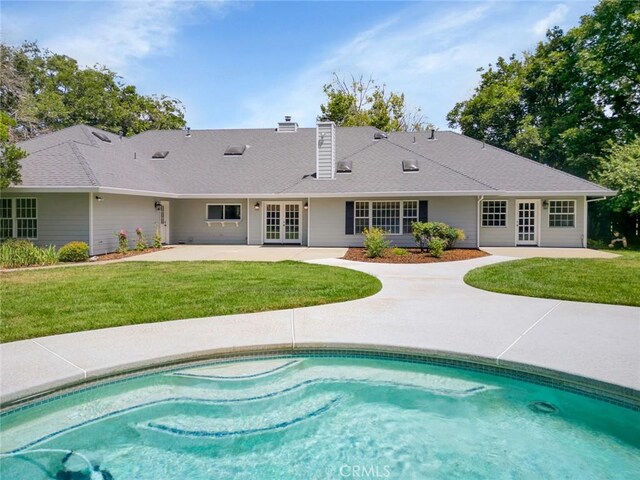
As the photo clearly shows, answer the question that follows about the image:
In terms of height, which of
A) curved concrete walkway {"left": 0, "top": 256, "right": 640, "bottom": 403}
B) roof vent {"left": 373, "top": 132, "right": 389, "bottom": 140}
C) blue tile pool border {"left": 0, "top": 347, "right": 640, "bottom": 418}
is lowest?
Answer: blue tile pool border {"left": 0, "top": 347, "right": 640, "bottom": 418}

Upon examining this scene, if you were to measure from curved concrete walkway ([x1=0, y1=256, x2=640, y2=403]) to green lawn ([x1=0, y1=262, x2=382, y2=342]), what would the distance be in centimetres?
48

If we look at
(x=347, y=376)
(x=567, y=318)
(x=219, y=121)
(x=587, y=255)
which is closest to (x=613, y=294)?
(x=567, y=318)

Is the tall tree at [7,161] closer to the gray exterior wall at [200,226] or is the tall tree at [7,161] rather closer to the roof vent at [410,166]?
the gray exterior wall at [200,226]

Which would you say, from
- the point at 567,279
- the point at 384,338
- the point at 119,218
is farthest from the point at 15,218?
the point at 567,279

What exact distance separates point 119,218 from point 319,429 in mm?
14414

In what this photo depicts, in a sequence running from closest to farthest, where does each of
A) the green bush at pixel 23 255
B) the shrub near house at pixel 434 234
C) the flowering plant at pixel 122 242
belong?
the green bush at pixel 23 255 < the flowering plant at pixel 122 242 < the shrub near house at pixel 434 234

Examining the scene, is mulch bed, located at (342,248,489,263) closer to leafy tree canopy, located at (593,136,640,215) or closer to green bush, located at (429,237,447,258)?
green bush, located at (429,237,447,258)

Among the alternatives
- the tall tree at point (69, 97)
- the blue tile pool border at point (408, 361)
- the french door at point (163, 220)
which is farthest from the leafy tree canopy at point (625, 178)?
the tall tree at point (69, 97)

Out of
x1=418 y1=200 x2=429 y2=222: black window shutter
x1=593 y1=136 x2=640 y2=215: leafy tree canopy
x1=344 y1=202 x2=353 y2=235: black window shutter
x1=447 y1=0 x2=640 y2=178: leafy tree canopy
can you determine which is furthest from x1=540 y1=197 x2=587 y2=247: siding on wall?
x1=344 y1=202 x2=353 y2=235: black window shutter

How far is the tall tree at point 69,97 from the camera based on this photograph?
2827 centimetres

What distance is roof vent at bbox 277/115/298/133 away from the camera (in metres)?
23.7

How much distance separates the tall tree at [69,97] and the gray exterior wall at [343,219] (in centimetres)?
2010

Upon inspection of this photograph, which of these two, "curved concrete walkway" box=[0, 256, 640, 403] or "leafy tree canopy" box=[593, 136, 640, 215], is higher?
"leafy tree canopy" box=[593, 136, 640, 215]

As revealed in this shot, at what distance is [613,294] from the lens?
26.5 ft
